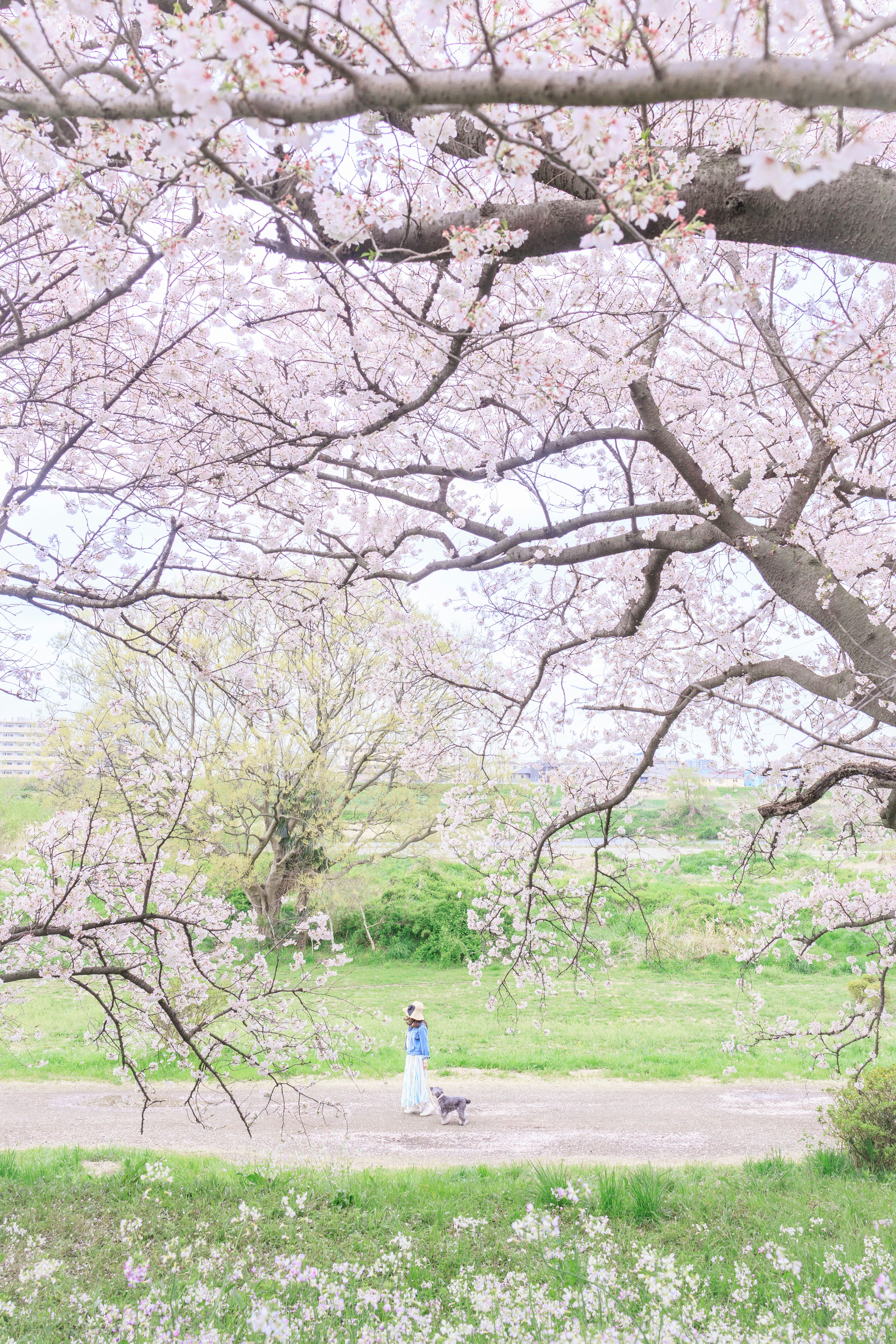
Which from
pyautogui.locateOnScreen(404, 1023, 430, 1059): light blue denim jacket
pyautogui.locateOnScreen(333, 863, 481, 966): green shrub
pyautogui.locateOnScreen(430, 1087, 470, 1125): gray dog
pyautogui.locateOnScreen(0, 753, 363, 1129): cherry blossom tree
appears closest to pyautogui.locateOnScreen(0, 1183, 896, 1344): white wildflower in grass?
pyautogui.locateOnScreen(0, 753, 363, 1129): cherry blossom tree

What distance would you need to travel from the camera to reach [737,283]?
6.77 ft

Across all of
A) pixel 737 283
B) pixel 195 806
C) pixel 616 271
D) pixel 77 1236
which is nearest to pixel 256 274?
pixel 616 271

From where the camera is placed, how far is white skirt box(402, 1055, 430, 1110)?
26.1 feet

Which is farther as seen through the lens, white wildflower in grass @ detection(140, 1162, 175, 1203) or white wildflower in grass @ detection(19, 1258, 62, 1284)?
white wildflower in grass @ detection(140, 1162, 175, 1203)

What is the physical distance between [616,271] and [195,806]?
37.3 ft

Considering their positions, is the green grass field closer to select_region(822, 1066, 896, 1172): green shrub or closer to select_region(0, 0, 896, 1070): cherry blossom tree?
select_region(822, 1066, 896, 1172): green shrub

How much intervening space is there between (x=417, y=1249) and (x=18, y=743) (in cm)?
526

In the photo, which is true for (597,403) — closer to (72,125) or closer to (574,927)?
(72,125)

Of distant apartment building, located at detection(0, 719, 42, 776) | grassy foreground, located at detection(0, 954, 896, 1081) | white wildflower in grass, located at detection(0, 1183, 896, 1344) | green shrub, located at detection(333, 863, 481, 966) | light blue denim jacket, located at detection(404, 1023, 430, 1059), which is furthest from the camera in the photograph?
green shrub, located at detection(333, 863, 481, 966)

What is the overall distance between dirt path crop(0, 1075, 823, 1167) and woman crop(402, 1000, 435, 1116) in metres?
0.15

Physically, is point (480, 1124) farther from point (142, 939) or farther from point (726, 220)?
point (726, 220)

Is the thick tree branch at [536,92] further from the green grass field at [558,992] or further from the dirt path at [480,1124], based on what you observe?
the dirt path at [480,1124]

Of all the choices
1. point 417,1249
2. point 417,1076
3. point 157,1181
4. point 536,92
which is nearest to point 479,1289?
point 417,1249

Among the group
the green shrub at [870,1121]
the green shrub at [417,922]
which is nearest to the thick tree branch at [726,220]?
the green shrub at [870,1121]
